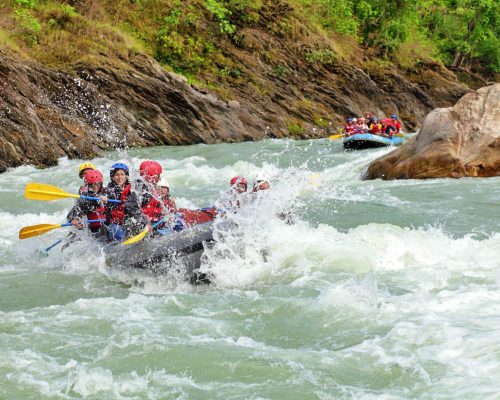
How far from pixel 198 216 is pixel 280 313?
236 centimetres

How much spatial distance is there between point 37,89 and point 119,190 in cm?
921

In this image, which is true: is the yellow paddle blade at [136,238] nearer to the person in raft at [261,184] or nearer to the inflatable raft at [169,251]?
the inflatable raft at [169,251]

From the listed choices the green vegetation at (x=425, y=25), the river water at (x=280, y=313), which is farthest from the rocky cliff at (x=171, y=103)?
the river water at (x=280, y=313)

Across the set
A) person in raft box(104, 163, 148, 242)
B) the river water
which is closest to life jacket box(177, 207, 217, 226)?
person in raft box(104, 163, 148, 242)

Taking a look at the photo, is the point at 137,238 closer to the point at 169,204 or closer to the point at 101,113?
the point at 169,204

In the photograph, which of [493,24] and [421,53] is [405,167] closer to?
[421,53]

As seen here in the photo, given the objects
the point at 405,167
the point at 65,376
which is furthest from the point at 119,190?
the point at 405,167

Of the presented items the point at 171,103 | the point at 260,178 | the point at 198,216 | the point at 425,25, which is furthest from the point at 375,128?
the point at 425,25

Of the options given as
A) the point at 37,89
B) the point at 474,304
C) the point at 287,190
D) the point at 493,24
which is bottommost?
the point at 474,304

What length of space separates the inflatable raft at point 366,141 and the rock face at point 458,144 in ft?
17.6

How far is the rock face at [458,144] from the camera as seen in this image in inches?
446

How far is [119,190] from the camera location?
7.52 meters

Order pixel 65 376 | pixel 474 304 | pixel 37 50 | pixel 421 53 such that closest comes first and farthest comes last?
pixel 65 376 < pixel 474 304 < pixel 37 50 < pixel 421 53

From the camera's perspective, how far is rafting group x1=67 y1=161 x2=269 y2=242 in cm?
727
